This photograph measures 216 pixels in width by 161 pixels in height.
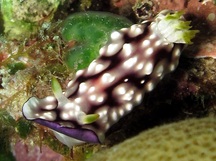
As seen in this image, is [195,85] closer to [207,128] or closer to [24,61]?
[207,128]

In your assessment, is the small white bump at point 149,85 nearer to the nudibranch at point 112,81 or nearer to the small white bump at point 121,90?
the nudibranch at point 112,81

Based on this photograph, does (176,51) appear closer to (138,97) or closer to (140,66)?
(140,66)

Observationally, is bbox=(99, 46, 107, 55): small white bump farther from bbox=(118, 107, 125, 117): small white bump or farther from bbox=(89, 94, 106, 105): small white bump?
bbox=(118, 107, 125, 117): small white bump

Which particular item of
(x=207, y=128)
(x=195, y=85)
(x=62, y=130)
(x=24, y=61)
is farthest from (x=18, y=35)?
(x=207, y=128)

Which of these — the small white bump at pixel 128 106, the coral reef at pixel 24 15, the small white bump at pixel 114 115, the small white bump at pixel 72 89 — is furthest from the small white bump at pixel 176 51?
the coral reef at pixel 24 15

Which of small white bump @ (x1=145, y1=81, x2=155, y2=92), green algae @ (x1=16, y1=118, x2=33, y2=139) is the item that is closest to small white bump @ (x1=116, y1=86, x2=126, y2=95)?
small white bump @ (x1=145, y1=81, x2=155, y2=92)

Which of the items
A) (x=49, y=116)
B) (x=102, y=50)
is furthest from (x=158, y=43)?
(x=49, y=116)
